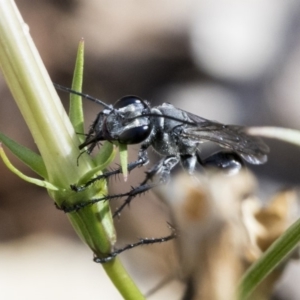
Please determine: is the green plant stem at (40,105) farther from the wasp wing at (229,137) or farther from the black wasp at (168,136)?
the wasp wing at (229,137)

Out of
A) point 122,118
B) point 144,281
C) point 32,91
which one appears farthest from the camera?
point 144,281

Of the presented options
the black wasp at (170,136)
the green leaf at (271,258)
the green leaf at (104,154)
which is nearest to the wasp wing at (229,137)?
the black wasp at (170,136)

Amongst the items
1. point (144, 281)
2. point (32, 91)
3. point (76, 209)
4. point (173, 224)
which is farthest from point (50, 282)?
point (32, 91)

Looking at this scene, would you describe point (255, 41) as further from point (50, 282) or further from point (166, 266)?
point (50, 282)

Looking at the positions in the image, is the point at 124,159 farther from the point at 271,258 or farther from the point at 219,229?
the point at 219,229

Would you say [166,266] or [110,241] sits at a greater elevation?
[110,241]

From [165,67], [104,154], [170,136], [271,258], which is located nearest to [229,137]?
[170,136]

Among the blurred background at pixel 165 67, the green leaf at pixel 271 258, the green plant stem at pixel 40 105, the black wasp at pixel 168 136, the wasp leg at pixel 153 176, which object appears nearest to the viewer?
the green plant stem at pixel 40 105
